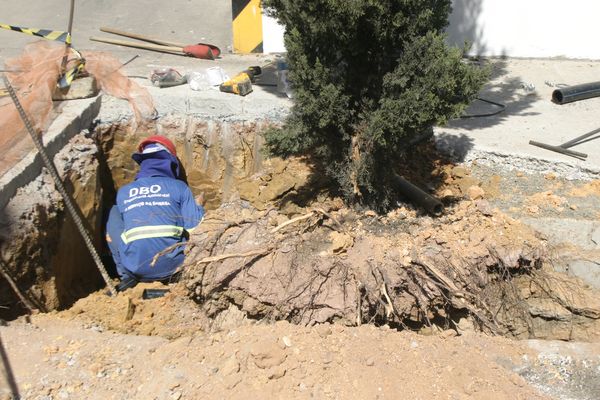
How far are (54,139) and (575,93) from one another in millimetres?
5996

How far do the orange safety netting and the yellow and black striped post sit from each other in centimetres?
253

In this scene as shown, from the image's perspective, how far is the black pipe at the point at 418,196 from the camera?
4727mm

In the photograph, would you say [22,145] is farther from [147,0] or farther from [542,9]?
[542,9]

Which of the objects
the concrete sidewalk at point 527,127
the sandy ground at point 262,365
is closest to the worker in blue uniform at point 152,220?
the sandy ground at point 262,365

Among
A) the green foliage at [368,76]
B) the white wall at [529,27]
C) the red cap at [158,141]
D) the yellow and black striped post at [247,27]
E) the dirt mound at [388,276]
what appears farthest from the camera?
the yellow and black striped post at [247,27]

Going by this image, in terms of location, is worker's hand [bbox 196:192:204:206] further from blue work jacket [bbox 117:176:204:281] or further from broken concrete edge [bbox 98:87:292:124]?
broken concrete edge [bbox 98:87:292:124]

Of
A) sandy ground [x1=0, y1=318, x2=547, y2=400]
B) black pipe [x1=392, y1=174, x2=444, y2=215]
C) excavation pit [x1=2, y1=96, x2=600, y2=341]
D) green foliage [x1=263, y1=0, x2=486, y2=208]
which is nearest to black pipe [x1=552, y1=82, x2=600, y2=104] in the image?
excavation pit [x1=2, y1=96, x2=600, y2=341]

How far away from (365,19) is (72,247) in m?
3.49

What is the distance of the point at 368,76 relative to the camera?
4273mm

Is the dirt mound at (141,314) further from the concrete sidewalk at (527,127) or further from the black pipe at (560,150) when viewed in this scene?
the black pipe at (560,150)

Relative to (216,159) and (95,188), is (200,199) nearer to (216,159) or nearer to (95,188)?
(216,159)

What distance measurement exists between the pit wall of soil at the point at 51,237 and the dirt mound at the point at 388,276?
1.26m

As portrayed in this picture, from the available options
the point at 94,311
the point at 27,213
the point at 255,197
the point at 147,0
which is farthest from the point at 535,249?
the point at 147,0

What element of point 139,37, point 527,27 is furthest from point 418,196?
point 139,37
